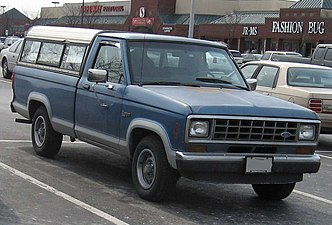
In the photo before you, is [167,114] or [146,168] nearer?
[167,114]

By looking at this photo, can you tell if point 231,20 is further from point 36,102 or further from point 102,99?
point 102,99

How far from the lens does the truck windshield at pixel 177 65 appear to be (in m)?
8.03

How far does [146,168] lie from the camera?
24.5ft

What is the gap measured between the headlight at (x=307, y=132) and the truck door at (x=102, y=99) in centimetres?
211

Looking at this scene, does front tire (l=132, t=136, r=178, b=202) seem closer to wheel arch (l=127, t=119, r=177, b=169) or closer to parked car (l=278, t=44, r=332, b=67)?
wheel arch (l=127, t=119, r=177, b=169)

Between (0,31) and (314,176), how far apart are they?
9820 centimetres

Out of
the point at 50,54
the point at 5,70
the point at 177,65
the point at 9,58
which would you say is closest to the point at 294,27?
the point at 5,70

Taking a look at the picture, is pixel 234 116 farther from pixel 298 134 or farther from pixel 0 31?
pixel 0 31

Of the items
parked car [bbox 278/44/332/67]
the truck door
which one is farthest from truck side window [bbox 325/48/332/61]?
the truck door

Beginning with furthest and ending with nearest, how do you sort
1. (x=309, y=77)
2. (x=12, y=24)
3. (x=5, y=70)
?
(x=12, y=24) < (x=5, y=70) < (x=309, y=77)

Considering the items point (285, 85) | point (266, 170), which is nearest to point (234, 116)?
point (266, 170)

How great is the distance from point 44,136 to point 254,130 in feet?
12.4

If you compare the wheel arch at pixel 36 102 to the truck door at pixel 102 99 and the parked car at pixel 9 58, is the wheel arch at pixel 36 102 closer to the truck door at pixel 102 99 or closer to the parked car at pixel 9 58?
the truck door at pixel 102 99

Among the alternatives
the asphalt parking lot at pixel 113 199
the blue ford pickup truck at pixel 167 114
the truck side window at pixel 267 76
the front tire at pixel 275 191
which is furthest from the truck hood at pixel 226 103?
the truck side window at pixel 267 76
